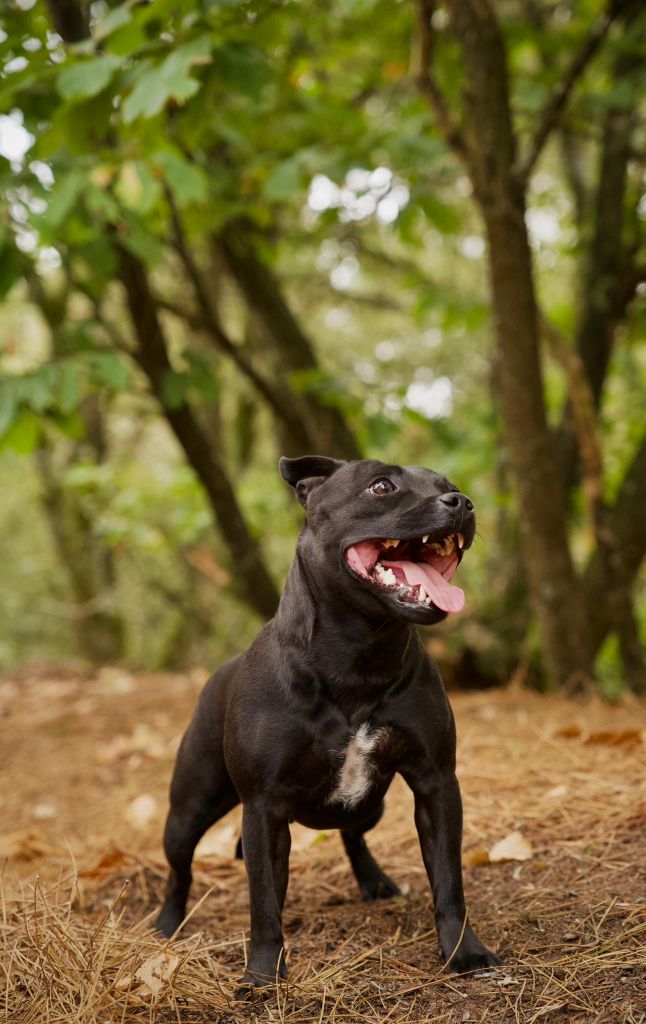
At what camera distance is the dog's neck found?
8.55ft

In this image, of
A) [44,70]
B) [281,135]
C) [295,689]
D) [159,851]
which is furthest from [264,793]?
[281,135]

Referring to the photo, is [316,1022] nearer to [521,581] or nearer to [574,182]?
[521,581]

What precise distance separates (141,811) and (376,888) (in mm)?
1778

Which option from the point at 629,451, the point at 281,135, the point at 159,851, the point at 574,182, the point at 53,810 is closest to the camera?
the point at 159,851

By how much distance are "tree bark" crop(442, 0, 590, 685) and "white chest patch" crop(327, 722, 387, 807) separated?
135 inches

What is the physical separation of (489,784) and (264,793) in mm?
1816

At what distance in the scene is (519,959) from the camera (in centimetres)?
251

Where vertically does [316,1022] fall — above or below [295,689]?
below

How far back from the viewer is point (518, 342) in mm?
5508

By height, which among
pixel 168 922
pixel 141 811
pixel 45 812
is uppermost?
pixel 168 922

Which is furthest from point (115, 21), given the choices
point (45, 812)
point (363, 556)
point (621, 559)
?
point (621, 559)

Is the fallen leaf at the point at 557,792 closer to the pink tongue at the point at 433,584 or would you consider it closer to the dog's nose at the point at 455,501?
the pink tongue at the point at 433,584

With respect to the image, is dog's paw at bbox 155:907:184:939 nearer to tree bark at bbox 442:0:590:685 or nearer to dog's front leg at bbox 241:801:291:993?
dog's front leg at bbox 241:801:291:993

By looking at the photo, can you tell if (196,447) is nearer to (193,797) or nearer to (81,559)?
(193,797)
